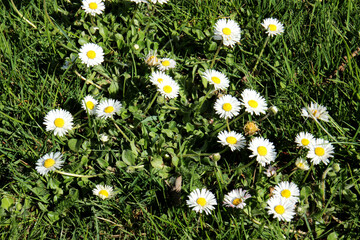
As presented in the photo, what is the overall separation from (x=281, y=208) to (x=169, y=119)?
890 millimetres

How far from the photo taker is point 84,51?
8.24 feet

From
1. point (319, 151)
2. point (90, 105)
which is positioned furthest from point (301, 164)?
point (90, 105)

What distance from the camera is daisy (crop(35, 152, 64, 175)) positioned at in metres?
2.09

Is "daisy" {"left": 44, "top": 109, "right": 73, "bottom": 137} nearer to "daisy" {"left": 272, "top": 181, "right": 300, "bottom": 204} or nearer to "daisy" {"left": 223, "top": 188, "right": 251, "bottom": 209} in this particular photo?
"daisy" {"left": 223, "top": 188, "right": 251, "bottom": 209}

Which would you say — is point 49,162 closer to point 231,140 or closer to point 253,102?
A: point 231,140

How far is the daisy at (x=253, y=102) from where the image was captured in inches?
93.1

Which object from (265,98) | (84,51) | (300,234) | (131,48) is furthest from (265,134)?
(84,51)

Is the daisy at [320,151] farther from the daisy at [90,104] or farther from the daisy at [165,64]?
the daisy at [90,104]

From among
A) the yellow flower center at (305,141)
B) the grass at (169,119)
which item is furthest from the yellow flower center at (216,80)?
the yellow flower center at (305,141)

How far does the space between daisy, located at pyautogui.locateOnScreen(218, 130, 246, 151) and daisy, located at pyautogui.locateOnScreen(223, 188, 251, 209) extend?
0.25 m

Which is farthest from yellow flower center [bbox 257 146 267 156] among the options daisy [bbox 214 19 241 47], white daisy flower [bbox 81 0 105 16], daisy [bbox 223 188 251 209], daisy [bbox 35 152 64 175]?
white daisy flower [bbox 81 0 105 16]

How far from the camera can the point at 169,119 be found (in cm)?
253

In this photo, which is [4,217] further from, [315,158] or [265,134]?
[315,158]

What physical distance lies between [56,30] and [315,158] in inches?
73.1
